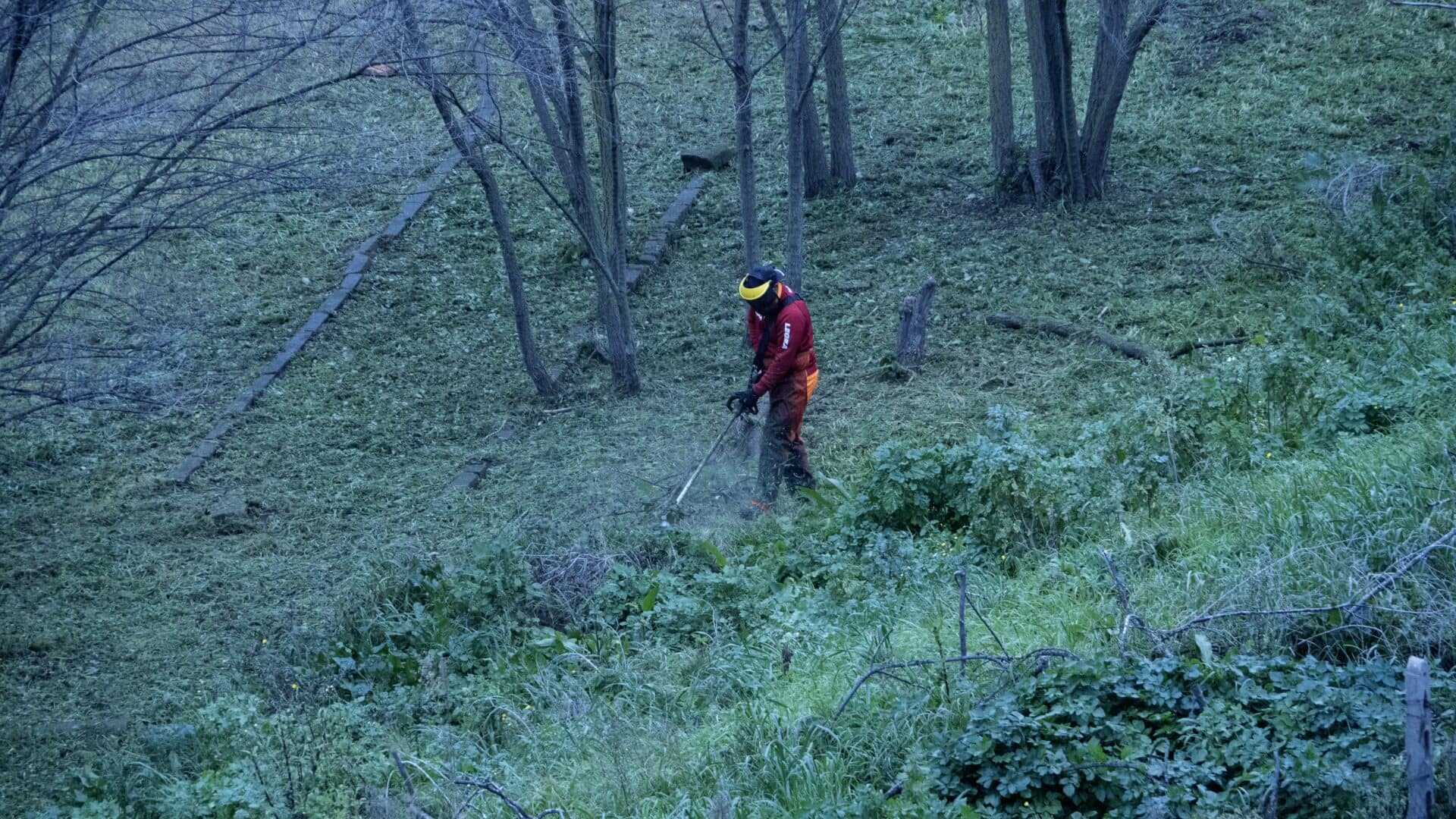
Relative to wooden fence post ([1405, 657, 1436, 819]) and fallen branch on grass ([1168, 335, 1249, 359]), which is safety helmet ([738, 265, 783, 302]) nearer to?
fallen branch on grass ([1168, 335, 1249, 359])

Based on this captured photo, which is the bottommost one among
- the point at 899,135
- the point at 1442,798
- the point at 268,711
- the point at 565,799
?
the point at 268,711

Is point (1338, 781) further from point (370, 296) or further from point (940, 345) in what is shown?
point (370, 296)

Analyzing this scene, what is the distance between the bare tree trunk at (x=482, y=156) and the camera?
29.1 ft

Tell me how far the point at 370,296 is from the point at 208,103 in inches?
243

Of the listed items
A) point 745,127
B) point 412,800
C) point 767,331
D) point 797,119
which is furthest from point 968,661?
point 745,127

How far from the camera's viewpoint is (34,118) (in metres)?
6.46

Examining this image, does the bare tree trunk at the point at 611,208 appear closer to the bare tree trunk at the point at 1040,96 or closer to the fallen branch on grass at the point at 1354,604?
the bare tree trunk at the point at 1040,96

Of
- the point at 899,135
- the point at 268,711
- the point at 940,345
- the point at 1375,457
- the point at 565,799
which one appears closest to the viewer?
the point at 565,799

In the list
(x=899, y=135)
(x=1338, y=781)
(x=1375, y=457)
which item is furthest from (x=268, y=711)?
(x=899, y=135)

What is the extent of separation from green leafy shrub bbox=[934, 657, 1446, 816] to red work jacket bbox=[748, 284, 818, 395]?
14.3 feet

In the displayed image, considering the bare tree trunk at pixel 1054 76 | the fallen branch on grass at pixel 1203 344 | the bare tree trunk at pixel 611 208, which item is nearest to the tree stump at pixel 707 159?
the bare tree trunk at pixel 611 208

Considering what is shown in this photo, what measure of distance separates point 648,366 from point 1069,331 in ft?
13.0

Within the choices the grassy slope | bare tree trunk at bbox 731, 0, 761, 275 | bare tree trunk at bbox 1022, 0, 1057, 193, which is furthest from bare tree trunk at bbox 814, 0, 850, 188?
bare tree trunk at bbox 731, 0, 761, 275

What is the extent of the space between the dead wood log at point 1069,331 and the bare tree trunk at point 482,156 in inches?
168
